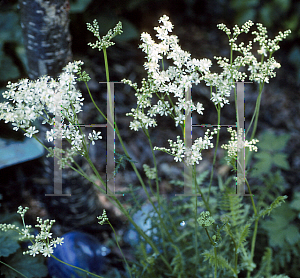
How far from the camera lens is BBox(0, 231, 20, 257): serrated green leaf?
0.88 m

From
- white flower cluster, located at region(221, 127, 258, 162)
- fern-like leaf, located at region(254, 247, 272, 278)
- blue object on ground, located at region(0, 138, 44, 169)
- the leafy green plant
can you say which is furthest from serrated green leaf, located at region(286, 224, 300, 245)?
blue object on ground, located at region(0, 138, 44, 169)

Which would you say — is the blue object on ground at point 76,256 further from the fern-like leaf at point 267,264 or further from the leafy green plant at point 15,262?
the fern-like leaf at point 267,264

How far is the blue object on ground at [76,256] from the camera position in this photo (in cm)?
108

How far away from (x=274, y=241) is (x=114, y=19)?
149cm

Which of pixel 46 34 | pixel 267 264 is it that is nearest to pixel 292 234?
pixel 267 264

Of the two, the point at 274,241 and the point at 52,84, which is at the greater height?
the point at 52,84

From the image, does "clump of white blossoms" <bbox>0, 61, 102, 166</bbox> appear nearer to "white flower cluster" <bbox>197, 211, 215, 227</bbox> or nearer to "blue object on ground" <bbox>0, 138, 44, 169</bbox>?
"white flower cluster" <bbox>197, 211, 215, 227</bbox>

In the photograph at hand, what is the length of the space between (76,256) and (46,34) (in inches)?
31.9

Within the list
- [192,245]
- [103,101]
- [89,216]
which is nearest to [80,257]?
[89,216]

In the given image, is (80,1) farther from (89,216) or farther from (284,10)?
(284,10)

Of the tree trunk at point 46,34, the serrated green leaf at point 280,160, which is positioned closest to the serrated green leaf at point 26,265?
the tree trunk at point 46,34

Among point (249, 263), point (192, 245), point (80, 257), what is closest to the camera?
point (249, 263)

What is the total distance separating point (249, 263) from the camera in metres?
0.84

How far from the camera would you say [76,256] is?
1101 millimetres
